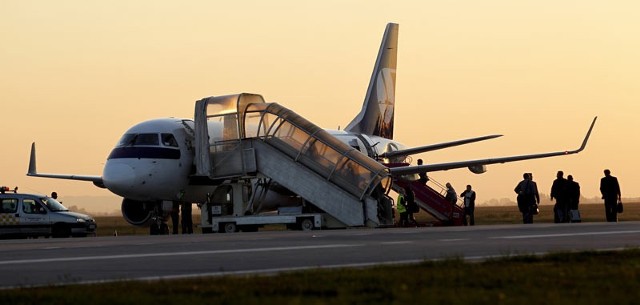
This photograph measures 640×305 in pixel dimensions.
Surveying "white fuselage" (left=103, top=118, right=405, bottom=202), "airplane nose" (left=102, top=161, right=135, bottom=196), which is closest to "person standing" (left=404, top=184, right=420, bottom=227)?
"white fuselage" (left=103, top=118, right=405, bottom=202)

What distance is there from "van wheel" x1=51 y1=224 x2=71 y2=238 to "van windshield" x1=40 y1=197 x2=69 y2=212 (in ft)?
2.29

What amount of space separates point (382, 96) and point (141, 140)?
1903cm

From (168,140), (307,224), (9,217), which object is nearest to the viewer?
(307,224)

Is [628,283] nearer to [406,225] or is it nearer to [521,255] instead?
[521,255]

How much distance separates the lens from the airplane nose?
118 feet

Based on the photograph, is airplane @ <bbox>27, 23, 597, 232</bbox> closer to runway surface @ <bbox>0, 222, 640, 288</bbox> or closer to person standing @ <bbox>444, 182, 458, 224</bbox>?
person standing @ <bbox>444, 182, 458, 224</bbox>

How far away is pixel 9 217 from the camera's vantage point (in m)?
37.7

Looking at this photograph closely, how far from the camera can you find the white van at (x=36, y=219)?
37.6 meters

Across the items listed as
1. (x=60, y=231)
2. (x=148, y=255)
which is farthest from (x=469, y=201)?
(x=148, y=255)

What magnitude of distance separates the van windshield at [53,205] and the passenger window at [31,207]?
418 millimetres

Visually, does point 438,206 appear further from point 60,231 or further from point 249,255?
point 249,255

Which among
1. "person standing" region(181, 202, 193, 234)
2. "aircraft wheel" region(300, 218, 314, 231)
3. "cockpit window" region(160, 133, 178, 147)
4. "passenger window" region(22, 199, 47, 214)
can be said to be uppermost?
"cockpit window" region(160, 133, 178, 147)

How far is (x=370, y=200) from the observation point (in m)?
34.5

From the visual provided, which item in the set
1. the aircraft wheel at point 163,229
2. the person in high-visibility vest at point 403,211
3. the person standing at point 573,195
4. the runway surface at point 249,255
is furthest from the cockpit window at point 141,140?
the runway surface at point 249,255
